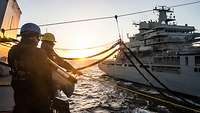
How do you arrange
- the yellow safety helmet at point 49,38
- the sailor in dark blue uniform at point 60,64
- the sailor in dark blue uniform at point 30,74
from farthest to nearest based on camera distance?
1. the yellow safety helmet at point 49,38
2. the sailor in dark blue uniform at point 60,64
3. the sailor in dark blue uniform at point 30,74

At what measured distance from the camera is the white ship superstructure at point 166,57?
3259 cm

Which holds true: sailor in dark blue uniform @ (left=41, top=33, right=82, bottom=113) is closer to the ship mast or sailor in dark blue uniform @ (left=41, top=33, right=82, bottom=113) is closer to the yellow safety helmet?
the yellow safety helmet

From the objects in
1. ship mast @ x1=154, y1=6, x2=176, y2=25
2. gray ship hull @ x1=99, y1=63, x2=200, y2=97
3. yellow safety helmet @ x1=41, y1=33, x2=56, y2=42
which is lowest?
gray ship hull @ x1=99, y1=63, x2=200, y2=97

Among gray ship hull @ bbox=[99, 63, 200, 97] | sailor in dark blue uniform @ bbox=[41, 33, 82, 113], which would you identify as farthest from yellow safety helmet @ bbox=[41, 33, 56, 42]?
gray ship hull @ bbox=[99, 63, 200, 97]

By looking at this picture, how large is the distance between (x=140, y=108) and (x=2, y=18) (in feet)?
58.5

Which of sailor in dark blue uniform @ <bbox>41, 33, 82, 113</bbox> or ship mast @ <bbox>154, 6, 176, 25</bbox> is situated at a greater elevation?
ship mast @ <bbox>154, 6, 176, 25</bbox>

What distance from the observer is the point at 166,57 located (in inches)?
1555

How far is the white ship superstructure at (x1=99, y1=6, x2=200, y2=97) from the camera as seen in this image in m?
32.6

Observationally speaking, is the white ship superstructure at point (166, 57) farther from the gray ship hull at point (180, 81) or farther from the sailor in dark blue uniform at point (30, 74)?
the sailor in dark blue uniform at point (30, 74)

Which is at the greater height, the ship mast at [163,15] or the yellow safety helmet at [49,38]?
the ship mast at [163,15]

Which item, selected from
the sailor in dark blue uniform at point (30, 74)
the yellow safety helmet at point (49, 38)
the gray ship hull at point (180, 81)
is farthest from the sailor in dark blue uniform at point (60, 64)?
the gray ship hull at point (180, 81)

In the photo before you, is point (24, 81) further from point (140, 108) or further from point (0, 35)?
point (140, 108)

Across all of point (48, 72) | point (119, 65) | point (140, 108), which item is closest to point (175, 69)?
point (140, 108)

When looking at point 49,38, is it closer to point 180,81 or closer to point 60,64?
point 60,64
